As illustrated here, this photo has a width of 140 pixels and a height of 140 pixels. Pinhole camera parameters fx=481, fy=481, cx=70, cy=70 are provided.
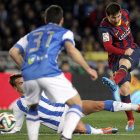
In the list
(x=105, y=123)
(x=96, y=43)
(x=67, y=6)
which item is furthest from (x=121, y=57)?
(x=67, y=6)

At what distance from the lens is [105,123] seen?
872 centimetres

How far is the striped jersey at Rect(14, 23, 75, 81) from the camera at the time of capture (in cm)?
548

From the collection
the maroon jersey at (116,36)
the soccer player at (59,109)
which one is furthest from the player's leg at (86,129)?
the maroon jersey at (116,36)

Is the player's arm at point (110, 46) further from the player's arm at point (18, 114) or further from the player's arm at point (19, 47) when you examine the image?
the player's arm at point (19, 47)

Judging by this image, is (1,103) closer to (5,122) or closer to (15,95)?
(15,95)

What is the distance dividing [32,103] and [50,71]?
453 mm

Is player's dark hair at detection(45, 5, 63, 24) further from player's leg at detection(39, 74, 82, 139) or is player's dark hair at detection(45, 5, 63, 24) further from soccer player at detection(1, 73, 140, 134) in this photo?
soccer player at detection(1, 73, 140, 134)

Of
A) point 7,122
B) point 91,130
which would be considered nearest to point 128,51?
point 91,130

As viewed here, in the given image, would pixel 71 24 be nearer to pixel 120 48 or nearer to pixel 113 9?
Answer: pixel 120 48

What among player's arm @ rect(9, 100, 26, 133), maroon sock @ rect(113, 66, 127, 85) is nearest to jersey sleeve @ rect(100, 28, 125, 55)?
maroon sock @ rect(113, 66, 127, 85)

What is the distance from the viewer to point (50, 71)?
18.0 ft

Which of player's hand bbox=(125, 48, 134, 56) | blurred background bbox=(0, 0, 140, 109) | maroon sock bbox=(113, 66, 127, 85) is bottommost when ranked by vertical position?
blurred background bbox=(0, 0, 140, 109)

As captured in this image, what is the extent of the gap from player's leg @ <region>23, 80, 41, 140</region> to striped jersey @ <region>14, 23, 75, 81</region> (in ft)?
0.27

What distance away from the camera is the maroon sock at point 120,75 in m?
7.60
